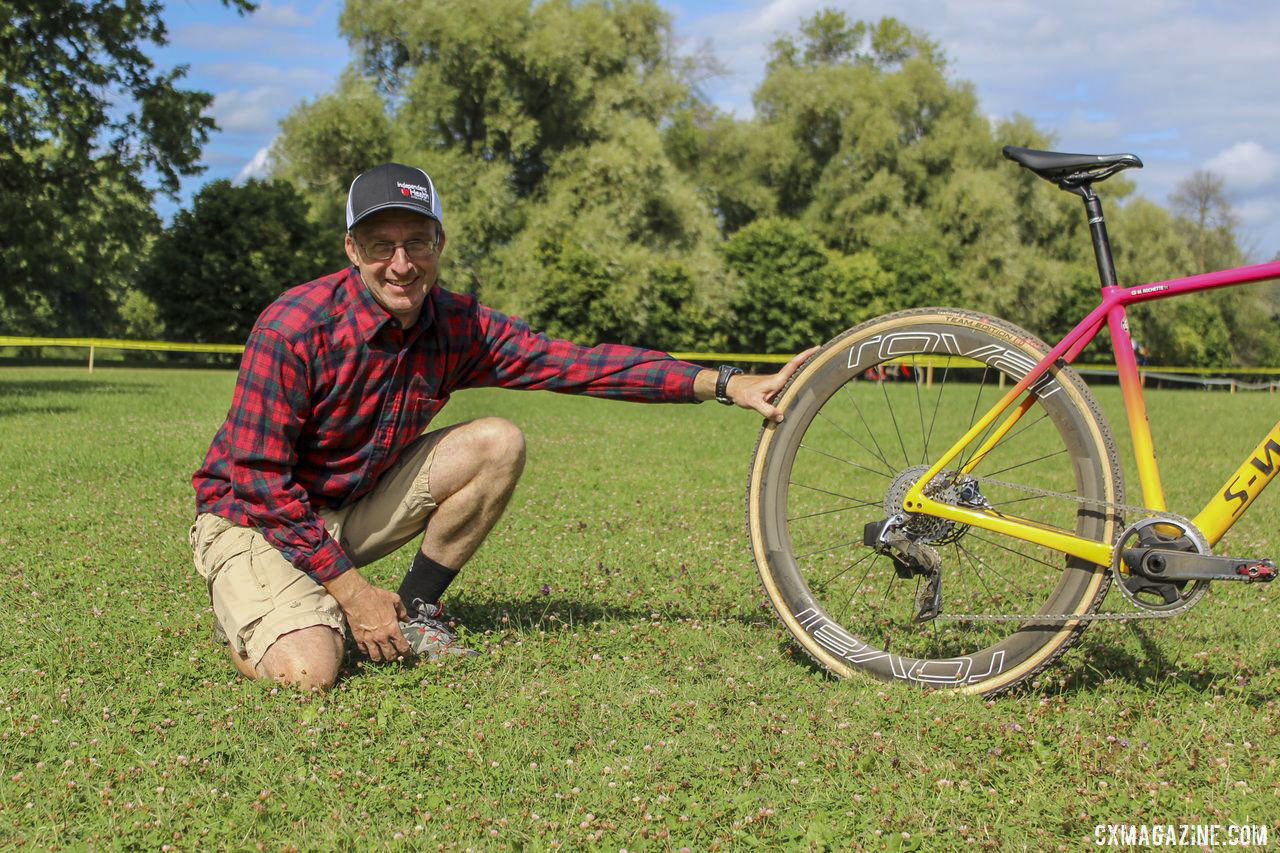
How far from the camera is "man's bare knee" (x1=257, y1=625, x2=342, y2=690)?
4008 millimetres

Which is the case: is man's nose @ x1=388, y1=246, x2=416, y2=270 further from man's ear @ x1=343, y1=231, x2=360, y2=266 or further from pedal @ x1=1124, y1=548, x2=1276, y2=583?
pedal @ x1=1124, y1=548, x2=1276, y2=583

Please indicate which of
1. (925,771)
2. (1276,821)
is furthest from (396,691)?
(1276,821)

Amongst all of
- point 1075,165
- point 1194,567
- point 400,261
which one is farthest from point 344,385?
point 1194,567

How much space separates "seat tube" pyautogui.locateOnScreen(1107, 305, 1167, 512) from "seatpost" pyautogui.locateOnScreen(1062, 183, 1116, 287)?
13 cm

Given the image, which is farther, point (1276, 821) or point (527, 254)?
point (527, 254)

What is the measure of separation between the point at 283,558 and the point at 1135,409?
3.15 meters

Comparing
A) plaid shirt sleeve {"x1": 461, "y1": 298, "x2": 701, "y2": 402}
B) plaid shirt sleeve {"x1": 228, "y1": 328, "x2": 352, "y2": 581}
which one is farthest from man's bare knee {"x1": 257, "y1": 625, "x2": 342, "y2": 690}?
plaid shirt sleeve {"x1": 461, "y1": 298, "x2": 701, "y2": 402}

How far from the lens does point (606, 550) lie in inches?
269

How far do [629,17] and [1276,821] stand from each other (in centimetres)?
4504

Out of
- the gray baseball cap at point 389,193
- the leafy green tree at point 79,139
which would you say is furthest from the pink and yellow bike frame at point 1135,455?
the leafy green tree at point 79,139

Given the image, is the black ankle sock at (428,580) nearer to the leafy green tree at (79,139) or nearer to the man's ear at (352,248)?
the man's ear at (352,248)

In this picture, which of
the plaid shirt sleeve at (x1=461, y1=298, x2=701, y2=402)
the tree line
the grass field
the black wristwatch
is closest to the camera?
the grass field

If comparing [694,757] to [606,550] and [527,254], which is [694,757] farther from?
[527,254]

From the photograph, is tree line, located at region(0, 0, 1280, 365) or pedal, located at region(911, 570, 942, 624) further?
tree line, located at region(0, 0, 1280, 365)
